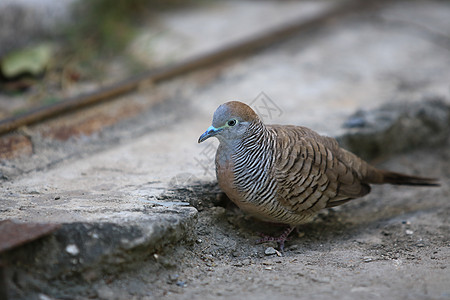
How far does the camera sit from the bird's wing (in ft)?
12.1

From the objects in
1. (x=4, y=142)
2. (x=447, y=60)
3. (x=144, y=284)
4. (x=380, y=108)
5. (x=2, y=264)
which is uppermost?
(x=447, y=60)

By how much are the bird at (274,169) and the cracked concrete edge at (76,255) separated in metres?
0.78

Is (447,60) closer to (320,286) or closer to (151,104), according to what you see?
(151,104)

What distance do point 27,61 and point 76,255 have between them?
12.5ft

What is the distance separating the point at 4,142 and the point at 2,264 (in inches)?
78.0

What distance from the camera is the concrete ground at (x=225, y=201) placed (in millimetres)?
2971

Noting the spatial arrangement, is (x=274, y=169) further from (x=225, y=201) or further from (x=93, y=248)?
(x=93, y=248)

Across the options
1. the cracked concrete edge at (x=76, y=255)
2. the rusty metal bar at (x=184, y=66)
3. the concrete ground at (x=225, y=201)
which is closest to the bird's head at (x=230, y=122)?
the concrete ground at (x=225, y=201)

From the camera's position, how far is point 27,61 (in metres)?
6.03

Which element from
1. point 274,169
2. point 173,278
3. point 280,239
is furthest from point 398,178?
point 173,278

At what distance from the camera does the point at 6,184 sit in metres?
3.83

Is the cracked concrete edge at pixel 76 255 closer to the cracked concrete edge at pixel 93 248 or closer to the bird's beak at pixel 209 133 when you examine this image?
the cracked concrete edge at pixel 93 248

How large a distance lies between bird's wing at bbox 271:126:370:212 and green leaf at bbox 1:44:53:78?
11.4 feet

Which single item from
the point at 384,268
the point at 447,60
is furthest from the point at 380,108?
the point at 384,268
